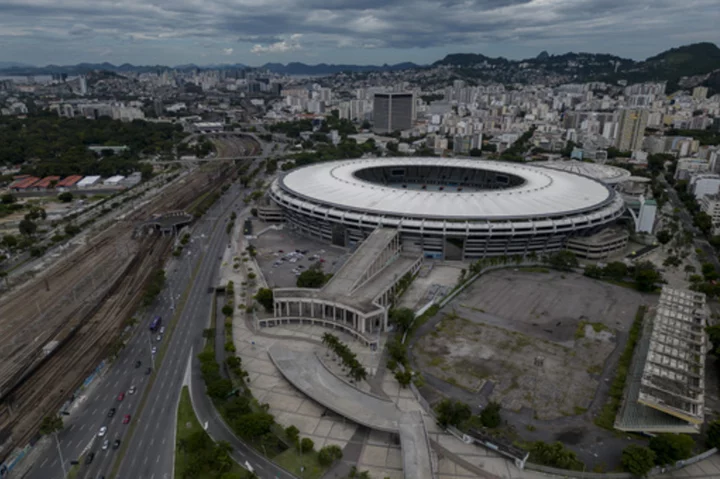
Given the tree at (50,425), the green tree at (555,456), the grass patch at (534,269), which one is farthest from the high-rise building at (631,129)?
the tree at (50,425)

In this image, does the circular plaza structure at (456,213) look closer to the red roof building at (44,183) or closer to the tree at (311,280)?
the tree at (311,280)

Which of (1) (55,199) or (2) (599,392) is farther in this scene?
(1) (55,199)

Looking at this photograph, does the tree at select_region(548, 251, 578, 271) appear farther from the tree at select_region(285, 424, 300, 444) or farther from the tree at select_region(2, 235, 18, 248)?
the tree at select_region(2, 235, 18, 248)

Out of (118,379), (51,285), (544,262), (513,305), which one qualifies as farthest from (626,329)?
(51,285)

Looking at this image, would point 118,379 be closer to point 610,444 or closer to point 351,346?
point 351,346

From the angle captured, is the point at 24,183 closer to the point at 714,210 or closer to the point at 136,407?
the point at 136,407

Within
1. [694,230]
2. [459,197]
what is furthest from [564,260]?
[694,230]
